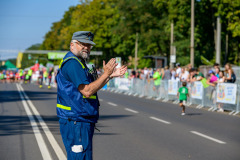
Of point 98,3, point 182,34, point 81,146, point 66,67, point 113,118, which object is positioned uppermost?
point 98,3

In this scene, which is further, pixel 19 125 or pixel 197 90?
pixel 197 90

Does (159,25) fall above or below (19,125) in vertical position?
above

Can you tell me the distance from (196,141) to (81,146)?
6.07 meters

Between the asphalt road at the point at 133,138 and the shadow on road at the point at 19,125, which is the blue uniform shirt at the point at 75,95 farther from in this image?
the shadow on road at the point at 19,125

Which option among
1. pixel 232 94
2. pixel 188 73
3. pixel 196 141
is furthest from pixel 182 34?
pixel 196 141

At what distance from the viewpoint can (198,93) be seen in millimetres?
20562

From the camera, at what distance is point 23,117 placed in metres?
13.6

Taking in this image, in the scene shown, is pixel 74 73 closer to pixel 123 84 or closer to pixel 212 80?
A: pixel 212 80

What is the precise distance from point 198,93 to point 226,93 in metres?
2.82

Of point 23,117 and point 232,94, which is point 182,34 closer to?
point 232,94

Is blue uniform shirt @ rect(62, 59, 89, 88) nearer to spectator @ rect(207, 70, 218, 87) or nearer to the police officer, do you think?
the police officer

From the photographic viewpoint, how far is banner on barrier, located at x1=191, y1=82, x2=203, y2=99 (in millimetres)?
20266

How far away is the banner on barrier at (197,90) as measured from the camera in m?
20.3

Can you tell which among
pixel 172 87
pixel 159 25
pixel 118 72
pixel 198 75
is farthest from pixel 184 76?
pixel 159 25
